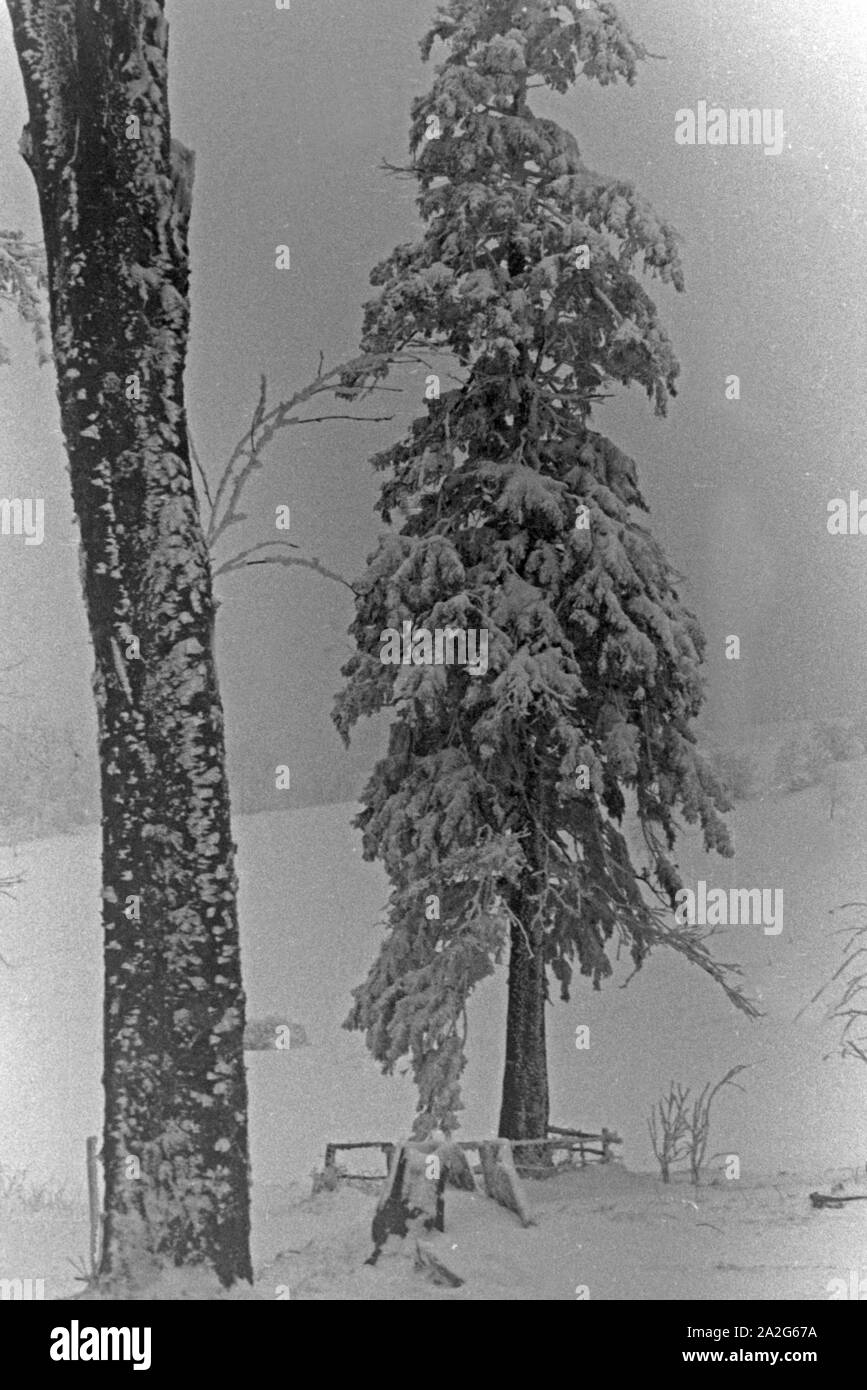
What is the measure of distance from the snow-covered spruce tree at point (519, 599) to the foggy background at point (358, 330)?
199mm

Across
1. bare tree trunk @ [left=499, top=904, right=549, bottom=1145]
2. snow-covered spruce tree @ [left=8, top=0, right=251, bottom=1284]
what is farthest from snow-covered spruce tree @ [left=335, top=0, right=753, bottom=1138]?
snow-covered spruce tree @ [left=8, top=0, right=251, bottom=1284]

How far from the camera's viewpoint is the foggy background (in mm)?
5719

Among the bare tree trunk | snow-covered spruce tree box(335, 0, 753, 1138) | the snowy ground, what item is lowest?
the snowy ground

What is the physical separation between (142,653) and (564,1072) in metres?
2.31

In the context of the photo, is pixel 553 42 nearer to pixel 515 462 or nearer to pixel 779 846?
pixel 515 462

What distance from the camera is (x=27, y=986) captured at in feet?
18.8

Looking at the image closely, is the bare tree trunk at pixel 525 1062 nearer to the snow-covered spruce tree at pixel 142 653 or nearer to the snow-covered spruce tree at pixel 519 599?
the snow-covered spruce tree at pixel 519 599

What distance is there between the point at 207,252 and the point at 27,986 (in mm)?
2992

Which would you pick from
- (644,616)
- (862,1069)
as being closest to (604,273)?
(644,616)

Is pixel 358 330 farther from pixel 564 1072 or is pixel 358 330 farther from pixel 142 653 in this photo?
pixel 564 1072

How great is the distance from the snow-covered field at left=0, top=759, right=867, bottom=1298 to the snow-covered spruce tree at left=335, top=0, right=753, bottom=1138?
182 mm

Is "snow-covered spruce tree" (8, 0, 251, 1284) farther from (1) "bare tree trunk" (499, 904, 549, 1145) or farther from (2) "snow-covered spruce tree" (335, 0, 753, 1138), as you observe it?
(1) "bare tree trunk" (499, 904, 549, 1145)

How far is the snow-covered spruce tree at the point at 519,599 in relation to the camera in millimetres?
5328

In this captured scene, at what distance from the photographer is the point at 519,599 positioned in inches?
211
